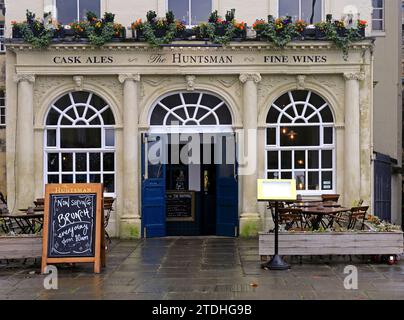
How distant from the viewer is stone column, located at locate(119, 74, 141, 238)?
1525 centimetres

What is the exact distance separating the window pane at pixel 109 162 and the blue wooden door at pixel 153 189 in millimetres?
828

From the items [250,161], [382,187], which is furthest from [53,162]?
[382,187]

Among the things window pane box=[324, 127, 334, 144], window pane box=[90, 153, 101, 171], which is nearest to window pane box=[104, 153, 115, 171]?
window pane box=[90, 153, 101, 171]

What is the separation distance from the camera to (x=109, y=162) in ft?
51.4

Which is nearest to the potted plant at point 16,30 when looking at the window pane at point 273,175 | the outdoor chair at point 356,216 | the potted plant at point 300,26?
the potted plant at point 300,26

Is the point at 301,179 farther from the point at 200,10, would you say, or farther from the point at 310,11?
the point at 200,10

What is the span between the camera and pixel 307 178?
1574 centimetres

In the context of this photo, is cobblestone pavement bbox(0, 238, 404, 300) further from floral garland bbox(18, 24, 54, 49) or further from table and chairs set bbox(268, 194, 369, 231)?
floral garland bbox(18, 24, 54, 49)

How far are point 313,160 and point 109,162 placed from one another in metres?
5.02

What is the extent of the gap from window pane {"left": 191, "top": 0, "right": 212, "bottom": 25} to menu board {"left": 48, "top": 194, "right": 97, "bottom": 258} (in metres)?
6.98

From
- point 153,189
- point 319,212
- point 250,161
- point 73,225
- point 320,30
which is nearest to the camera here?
point 73,225

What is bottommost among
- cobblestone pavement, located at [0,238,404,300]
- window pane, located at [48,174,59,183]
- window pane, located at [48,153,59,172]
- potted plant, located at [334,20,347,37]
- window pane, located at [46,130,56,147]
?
cobblestone pavement, located at [0,238,404,300]

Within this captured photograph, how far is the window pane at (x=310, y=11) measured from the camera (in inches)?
628
